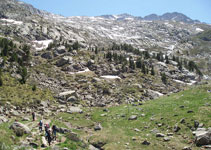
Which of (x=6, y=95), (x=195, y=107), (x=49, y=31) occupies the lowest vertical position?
(x=6, y=95)

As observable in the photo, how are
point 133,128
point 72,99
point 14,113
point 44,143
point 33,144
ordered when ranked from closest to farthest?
point 33,144 → point 44,143 → point 133,128 → point 14,113 → point 72,99

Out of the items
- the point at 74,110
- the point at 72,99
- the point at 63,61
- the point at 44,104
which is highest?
the point at 63,61

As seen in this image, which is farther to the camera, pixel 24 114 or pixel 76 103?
pixel 76 103

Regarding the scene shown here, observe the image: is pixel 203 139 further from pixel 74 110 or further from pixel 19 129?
pixel 74 110

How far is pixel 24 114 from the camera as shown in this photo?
3189 centimetres

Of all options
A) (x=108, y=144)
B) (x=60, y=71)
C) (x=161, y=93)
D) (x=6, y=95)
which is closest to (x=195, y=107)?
(x=108, y=144)

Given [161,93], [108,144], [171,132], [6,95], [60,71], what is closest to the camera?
[108,144]

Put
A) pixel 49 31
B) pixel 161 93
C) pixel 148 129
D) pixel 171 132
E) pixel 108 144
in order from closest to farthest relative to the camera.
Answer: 1. pixel 108 144
2. pixel 171 132
3. pixel 148 129
4. pixel 161 93
5. pixel 49 31

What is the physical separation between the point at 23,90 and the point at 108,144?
98.1 feet

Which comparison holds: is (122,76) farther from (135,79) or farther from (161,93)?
(161,93)

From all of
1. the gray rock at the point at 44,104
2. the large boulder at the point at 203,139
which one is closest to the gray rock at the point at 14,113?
the gray rock at the point at 44,104

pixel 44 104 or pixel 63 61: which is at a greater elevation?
pixel 63 61

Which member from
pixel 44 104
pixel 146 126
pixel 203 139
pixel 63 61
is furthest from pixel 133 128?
pixel 63 61

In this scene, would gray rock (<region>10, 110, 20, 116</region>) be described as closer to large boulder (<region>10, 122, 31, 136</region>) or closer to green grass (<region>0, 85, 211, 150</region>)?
green grass (<region>0, 85, 211, 150</region>)
